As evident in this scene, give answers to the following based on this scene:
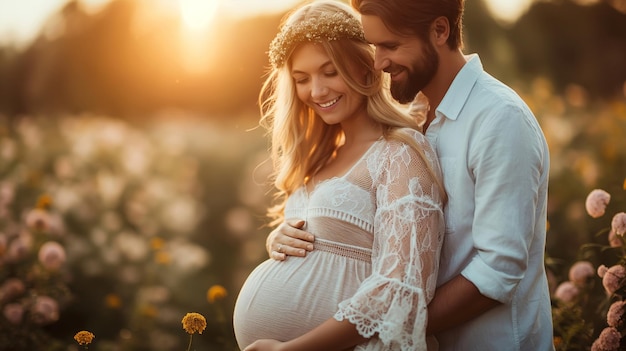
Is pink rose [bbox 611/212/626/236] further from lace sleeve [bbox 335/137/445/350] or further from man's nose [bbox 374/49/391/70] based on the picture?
man's nose [bbox 374/49/391/70]

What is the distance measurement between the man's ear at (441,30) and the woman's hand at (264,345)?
1481 mm

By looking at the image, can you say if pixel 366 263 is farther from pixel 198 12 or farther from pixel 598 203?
pixel 198 12

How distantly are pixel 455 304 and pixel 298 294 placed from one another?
64 cm

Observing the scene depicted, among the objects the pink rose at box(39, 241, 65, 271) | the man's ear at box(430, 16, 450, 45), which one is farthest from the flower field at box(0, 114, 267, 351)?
the man's ear at box(430, 16, 450, 45)

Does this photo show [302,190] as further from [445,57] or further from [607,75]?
[607,75]

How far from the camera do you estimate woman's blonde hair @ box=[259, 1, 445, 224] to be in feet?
10.1

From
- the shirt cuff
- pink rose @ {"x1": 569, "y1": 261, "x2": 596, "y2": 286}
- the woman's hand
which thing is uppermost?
the shirt cuff

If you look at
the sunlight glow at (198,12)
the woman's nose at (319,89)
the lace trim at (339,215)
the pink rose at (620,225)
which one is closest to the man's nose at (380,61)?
the woman's nose at (319,89)

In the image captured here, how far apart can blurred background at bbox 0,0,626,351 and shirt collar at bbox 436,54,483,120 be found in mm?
964

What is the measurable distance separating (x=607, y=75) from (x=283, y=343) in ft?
47.8

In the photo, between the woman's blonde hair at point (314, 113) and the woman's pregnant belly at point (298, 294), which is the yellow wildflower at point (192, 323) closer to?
the woman's pregnant belly at point (298, 294)

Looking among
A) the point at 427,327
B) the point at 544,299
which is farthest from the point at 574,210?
the point at 427,327

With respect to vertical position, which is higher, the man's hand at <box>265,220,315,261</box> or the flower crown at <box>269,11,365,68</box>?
the flower crown at <box>269,11,365,68</box>

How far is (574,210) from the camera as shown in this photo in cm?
572
